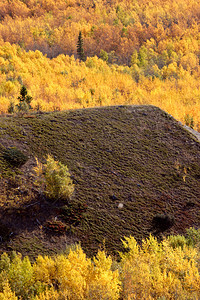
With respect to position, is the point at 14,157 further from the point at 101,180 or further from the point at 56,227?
the point at 101,180

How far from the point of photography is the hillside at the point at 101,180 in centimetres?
1216

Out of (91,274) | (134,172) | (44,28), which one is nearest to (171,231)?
(134,172)

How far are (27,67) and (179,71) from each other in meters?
33.0

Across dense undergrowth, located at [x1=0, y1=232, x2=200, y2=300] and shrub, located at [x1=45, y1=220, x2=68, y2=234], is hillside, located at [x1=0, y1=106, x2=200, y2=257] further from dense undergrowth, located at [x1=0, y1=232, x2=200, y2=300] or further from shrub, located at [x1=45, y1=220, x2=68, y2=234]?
dense undergrowth, located at [x1=0, y1=232, x2=200, y2=300]

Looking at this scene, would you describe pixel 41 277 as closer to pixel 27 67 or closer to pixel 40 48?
pixel 27 67

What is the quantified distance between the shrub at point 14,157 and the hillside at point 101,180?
0.22 metres

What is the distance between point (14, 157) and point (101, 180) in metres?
5.14

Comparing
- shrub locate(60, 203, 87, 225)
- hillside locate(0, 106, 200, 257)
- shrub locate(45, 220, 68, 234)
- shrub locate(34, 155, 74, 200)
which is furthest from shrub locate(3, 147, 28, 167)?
shrub locate(45, 220, 68, 234)

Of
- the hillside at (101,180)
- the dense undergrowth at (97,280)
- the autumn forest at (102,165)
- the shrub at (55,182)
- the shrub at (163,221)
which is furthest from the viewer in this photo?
the shrub at (163,221)

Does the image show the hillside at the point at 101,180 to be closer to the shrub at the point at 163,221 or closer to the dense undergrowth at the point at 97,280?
the shrub at the point at 163,221

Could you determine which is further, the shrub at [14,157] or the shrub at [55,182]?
the shrub at [14,157]

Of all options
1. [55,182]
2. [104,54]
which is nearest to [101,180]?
[55,182]

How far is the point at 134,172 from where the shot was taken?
17375 millimetres

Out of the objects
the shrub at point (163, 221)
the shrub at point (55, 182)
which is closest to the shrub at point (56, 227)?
the shrub at point (55, 182)
